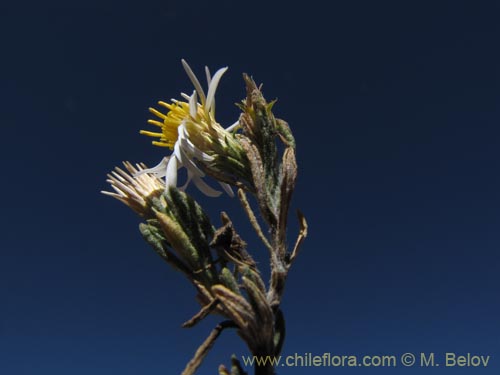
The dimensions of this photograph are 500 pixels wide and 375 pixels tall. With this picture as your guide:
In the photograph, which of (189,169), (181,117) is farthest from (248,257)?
(181,117)

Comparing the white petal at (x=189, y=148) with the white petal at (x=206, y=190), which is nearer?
the white petal at (x=189, y=148)

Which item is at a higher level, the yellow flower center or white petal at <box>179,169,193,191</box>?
the yellow flower center

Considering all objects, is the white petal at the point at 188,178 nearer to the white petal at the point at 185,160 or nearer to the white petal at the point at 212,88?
the white petal at the point at 185,160

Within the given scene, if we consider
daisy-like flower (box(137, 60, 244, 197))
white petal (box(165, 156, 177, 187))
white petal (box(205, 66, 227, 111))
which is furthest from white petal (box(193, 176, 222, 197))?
white petal (box(205, 66, 227, 111))

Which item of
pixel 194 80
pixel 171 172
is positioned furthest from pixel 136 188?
pixel 194 80

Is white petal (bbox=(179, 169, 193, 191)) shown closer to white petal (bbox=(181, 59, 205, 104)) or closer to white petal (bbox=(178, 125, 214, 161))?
white petal (bbox=(178, 125, 214, 161))

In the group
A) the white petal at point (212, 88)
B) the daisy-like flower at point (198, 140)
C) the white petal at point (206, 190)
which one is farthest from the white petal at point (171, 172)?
the white petal at point (212, 88)

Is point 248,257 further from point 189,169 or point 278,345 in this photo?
point 189,169
